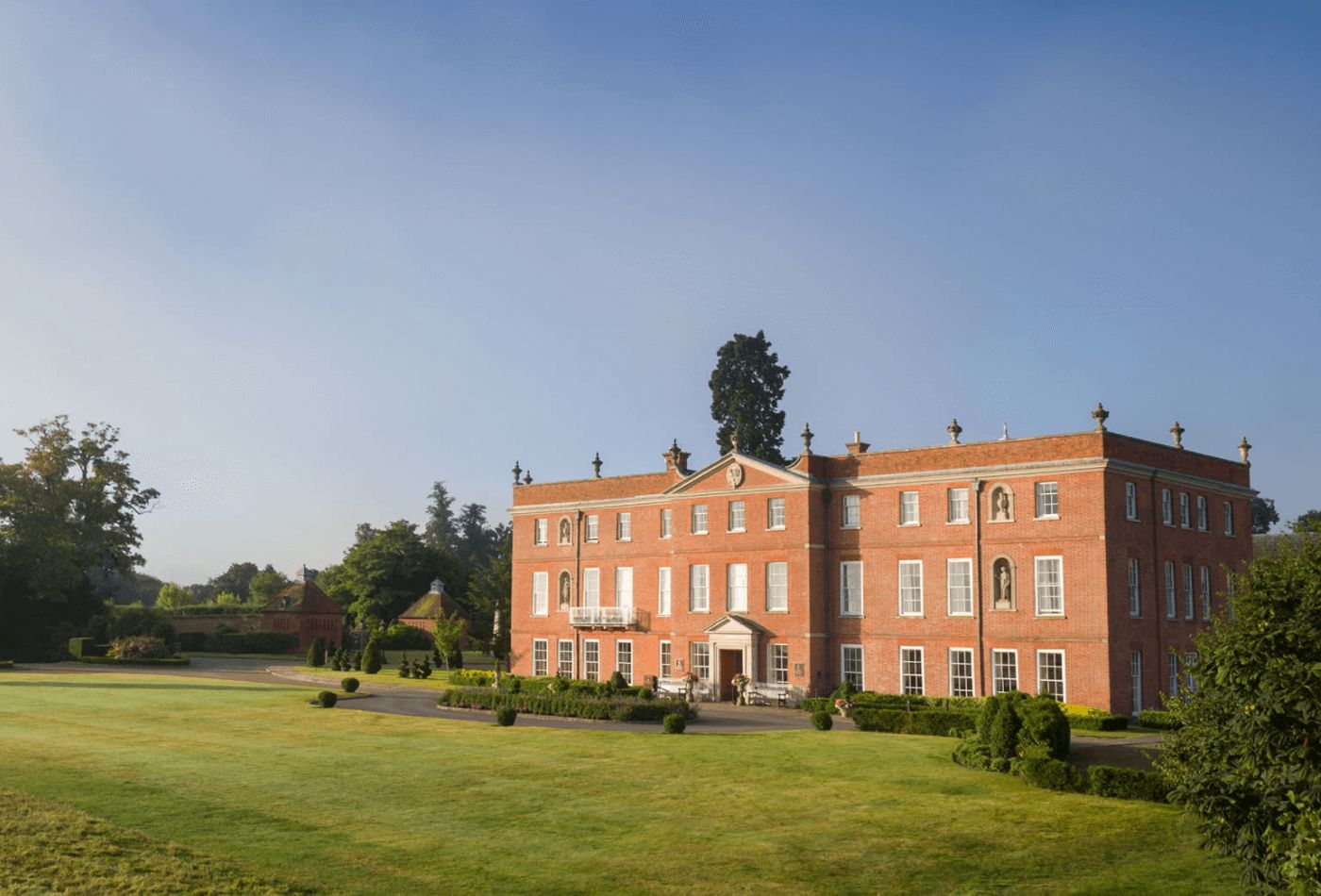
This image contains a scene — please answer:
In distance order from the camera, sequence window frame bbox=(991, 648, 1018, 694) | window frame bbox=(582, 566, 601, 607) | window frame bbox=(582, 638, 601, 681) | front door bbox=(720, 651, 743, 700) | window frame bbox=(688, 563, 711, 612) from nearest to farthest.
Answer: window frame bbox=(991, 648, 1018, 694)
front door bbox=(720, 651, 743, 700)
window frame bbox=(688, 563, 711, 612)
window frame bbox=(582, 638, 601, 681)
window frame bbox=(582, 566, 601, 607)

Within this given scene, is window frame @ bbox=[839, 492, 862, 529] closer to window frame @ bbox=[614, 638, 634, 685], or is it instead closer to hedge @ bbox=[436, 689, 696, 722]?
hedge @ bbox=[436, 689, 696, 722]

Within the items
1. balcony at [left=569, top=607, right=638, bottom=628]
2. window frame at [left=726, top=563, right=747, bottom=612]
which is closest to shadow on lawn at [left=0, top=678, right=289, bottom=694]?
balcony at [left=569, top=607, right=638, bottom=628]

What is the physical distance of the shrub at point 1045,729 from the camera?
90.4ft

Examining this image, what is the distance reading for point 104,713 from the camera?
39.5 meters

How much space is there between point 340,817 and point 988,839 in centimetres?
1208

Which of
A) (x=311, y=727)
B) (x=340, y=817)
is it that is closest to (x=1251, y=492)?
(x=311, y=727)

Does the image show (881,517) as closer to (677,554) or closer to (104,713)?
(677,554)

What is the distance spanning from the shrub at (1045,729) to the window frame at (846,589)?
68.1 feet

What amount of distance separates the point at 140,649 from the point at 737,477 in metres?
44.1

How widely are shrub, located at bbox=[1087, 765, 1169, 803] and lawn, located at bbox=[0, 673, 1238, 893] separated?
71 cm

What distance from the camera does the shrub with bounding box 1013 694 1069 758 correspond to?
2756 centimetres

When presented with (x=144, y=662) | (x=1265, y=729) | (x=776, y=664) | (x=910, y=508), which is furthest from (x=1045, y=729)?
(x=144, y=662)

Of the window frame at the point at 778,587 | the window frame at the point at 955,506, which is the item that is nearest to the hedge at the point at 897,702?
the window frame at the point at 778,587

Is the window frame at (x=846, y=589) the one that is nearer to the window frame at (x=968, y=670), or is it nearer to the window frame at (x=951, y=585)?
the window frame at (x=951, y=585)
